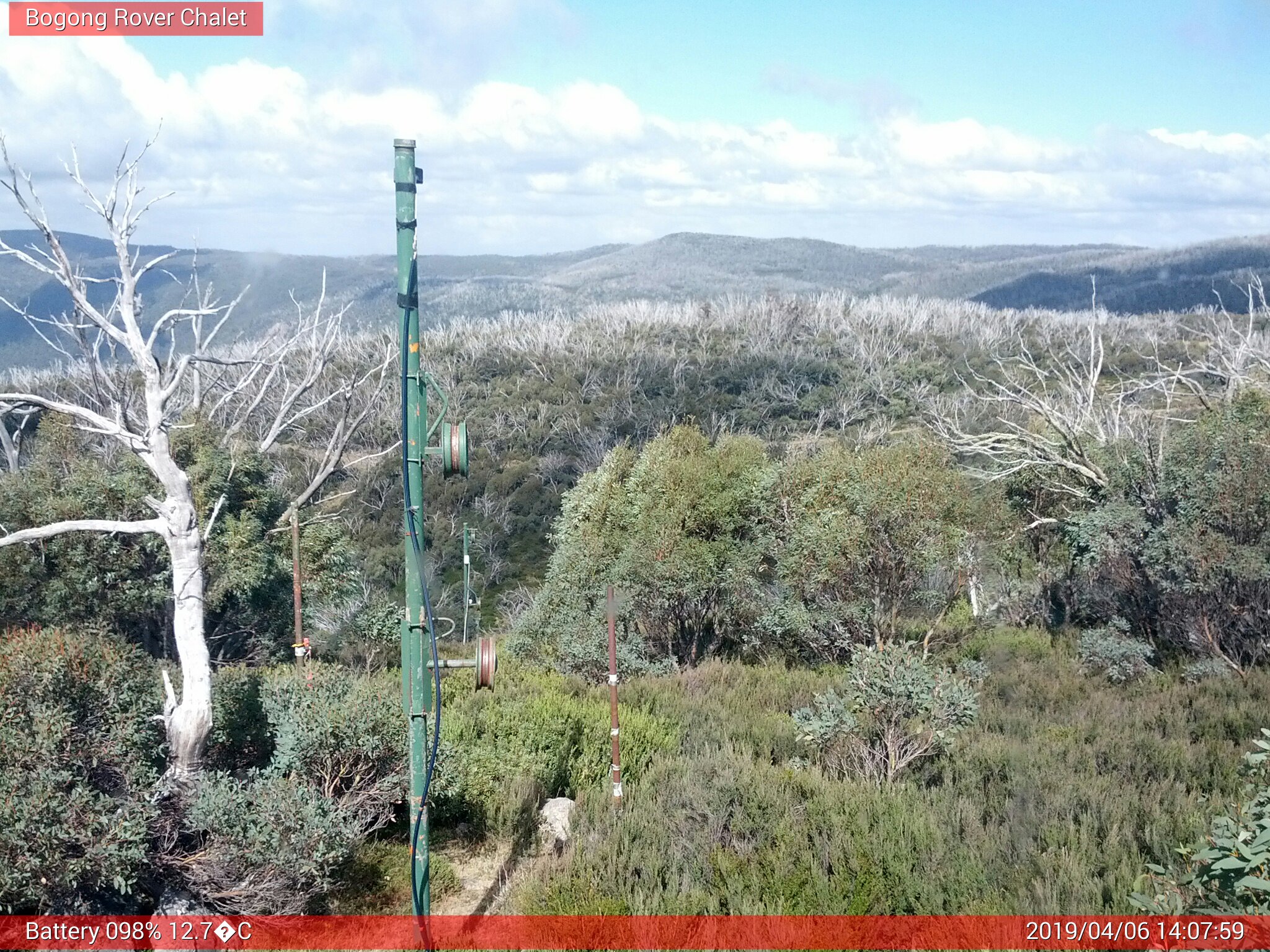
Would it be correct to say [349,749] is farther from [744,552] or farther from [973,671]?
[744,552]

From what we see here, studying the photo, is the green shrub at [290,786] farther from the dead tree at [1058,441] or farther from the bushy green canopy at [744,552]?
the dead tree at [1058,441]

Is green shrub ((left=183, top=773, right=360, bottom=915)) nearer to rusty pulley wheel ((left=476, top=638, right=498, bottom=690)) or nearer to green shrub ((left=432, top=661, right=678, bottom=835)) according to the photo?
green shrub ((left=432, top=661, right=678, bottom=835))

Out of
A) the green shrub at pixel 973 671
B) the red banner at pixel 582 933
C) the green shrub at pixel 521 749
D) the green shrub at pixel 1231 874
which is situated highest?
the green shrub at pixel 1231 874

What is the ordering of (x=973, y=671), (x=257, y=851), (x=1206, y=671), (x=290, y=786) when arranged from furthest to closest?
(x=973, y=671), (x=1206, y=671), (x=290, y=786), (x=257, y=851)

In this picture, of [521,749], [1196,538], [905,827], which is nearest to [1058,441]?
[1196,538]

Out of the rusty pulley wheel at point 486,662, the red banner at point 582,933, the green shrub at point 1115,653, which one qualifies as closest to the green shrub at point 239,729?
the red banner at point 582,933

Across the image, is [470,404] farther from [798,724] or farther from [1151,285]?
[1151,285]
